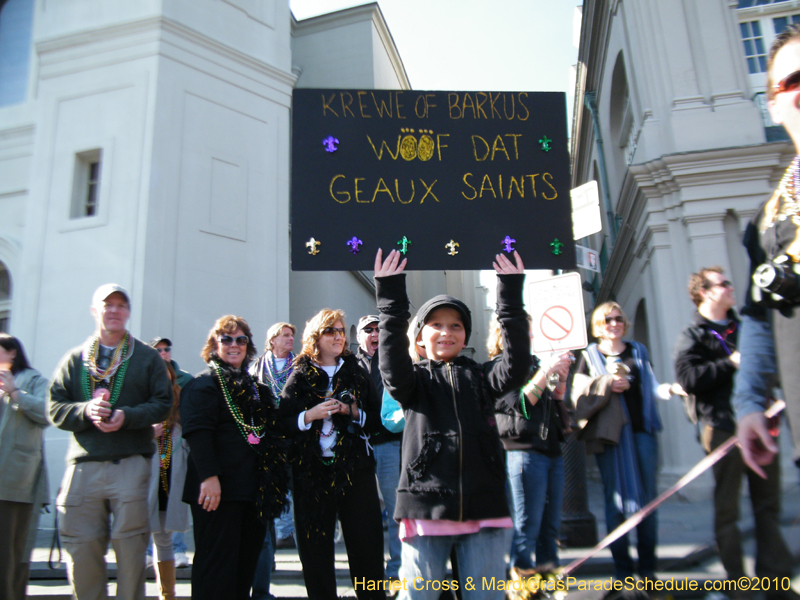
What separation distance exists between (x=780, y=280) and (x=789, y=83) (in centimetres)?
59

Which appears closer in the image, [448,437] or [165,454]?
[448,437]

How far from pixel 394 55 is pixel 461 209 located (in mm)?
22078

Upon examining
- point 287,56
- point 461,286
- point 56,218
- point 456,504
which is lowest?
point 456,504

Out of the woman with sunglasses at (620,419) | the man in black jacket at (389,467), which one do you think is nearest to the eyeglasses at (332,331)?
the man in black jacket at (389,467)

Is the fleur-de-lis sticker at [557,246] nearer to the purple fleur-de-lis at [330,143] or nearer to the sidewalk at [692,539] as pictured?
the purple fleur-de-lis at [330,143]

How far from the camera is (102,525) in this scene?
136 inches

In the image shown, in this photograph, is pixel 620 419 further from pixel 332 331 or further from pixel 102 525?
pixel 102 525

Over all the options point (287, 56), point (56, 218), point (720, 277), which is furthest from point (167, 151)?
point (720, 277)

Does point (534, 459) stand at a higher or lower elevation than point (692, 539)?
higher

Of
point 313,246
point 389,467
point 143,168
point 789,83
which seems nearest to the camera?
point 789,83

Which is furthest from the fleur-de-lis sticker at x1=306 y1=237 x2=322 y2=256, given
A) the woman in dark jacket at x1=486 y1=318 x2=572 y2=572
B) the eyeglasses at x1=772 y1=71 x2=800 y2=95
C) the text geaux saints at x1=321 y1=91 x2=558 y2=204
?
the eyeglasses at x1=772 y1=71 x2=800 y2=95

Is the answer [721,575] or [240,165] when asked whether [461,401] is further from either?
[240,165]

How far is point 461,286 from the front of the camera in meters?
45.4

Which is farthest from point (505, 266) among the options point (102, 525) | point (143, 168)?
point (143, 168)
